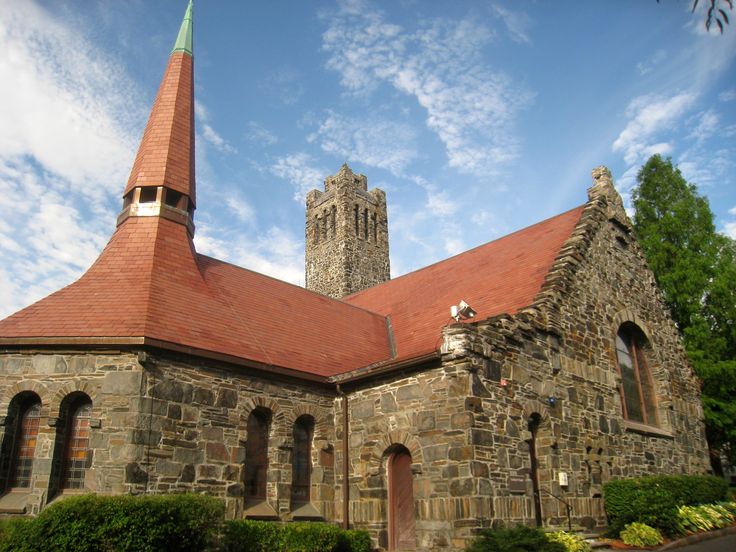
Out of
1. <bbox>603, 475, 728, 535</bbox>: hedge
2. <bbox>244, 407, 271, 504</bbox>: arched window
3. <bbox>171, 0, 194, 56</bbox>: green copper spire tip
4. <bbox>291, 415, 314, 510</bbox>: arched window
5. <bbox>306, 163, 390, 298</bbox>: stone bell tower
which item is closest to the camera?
<bbox>603, 475, 728, 535</bbox>: hedge

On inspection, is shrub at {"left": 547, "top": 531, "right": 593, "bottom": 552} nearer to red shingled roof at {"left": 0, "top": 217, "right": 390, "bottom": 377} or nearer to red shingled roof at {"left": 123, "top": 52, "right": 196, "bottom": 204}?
red shingled roof at {"left": 0, "top": 217, "right": 390, "bottom": 377}

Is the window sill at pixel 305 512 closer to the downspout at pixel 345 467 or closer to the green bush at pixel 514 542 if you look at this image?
the downspout at pixel 345 467

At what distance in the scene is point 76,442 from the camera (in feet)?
37.3

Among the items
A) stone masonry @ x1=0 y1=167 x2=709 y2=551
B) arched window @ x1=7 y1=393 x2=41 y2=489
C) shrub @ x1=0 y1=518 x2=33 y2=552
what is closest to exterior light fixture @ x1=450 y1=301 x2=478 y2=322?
stone masonry @ x1=0 y1=167 x2=709 y2=551

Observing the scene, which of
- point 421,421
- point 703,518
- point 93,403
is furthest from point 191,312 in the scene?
point 703,518

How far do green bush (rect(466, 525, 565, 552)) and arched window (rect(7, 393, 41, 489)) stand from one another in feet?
26.2

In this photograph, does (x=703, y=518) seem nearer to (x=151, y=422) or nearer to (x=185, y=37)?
(x=151, y=422)

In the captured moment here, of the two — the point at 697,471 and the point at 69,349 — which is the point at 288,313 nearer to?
the point at 69,349

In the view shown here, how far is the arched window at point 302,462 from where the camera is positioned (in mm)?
13508

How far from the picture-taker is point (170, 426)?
37.4ft

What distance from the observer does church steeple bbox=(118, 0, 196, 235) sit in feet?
52.9

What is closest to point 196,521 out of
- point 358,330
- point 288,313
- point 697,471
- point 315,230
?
point 288,313

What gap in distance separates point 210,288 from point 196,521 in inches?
280

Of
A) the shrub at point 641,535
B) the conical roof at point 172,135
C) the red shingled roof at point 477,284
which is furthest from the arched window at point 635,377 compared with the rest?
the conical roof at point 172,135
